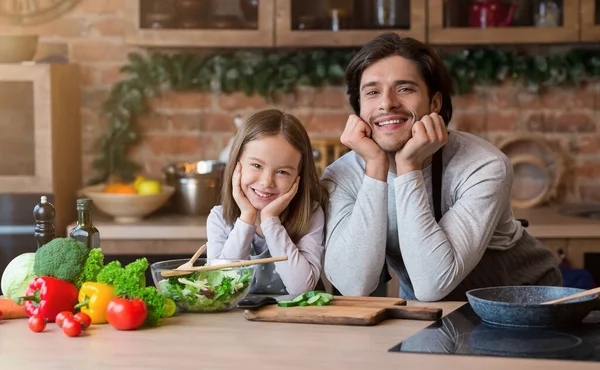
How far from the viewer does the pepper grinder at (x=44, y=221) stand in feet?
7.31

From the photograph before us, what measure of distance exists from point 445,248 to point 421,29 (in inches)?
74.2

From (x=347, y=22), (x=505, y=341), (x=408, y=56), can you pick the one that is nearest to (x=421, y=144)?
(x=408, y=56)

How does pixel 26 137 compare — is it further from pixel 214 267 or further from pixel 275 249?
pixel 214 267

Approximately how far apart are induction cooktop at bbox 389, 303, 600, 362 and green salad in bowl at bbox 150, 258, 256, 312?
16.6 inches

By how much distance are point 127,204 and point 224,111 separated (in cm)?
77

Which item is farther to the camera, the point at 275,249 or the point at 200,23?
the point at 200,23

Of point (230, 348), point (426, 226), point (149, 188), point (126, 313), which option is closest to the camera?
point (230, 348)

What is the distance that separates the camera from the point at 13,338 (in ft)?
6.20

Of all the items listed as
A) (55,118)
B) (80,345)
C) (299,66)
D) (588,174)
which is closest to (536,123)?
(588,174)

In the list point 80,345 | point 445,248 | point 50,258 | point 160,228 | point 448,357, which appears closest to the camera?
point 448,357

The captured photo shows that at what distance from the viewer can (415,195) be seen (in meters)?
2.40

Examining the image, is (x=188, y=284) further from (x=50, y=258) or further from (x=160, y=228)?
(x=160, y=228)

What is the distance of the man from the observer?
2375mm

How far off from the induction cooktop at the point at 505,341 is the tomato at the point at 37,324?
0.70 metres
